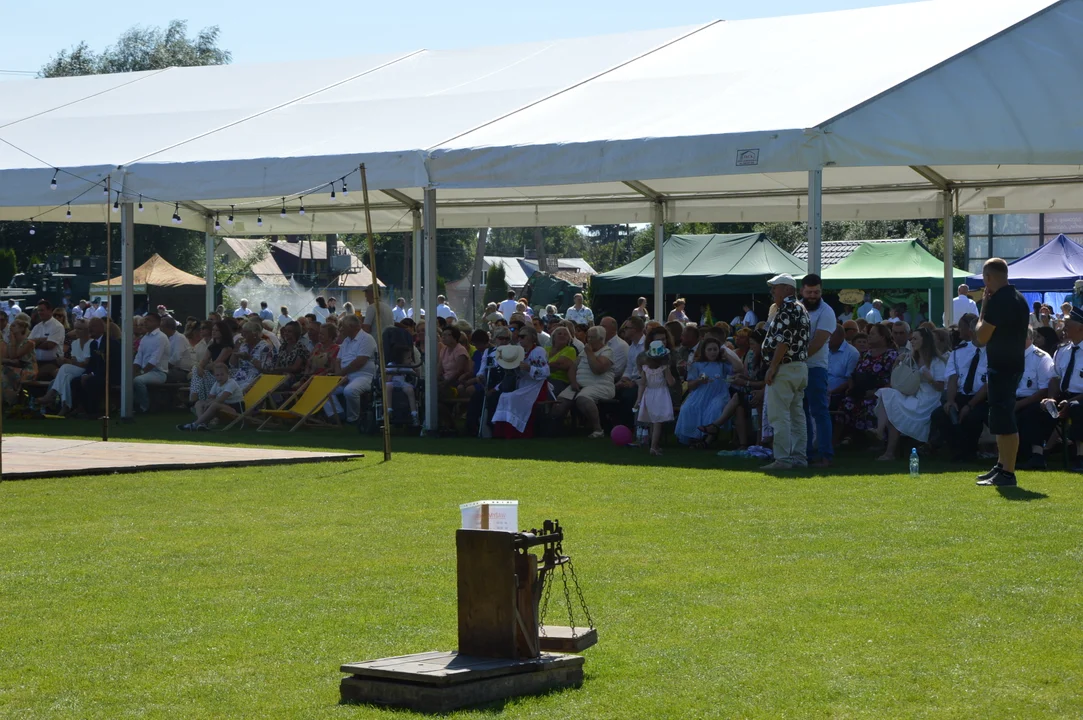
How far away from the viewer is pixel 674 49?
16.9m

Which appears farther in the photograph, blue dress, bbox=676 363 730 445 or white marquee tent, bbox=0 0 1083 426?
blue dress, bbox=676 363 730 445

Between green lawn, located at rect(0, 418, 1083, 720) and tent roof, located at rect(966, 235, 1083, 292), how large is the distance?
17.1 meters

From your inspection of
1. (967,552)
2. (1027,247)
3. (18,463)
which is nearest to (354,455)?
(18,463)

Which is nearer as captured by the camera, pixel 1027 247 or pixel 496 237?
pixel 1027 247

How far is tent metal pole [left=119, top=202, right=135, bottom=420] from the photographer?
15.7 meters

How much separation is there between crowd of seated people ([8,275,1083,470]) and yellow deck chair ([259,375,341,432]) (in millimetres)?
285

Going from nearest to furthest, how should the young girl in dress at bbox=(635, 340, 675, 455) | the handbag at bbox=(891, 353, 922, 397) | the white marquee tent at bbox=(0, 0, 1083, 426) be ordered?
1. the handbag at bbox=(891, 353, 922, 397)
2. the white marquee tent at bbox=(0, 0, 1083, 426)
3. the young girl in dress at bbox=(635, 340, 675, 455)

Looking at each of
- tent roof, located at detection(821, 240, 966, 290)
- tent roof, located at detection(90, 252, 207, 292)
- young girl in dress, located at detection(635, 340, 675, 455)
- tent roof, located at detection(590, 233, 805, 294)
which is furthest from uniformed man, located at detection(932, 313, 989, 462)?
tent roof, located at detection(90, 252, 207, 292)

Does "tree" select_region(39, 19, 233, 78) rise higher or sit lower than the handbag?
higher

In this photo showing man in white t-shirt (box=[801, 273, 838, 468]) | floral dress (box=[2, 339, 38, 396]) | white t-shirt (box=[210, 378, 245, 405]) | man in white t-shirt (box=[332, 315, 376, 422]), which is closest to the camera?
man in white t-shirt (box=[801, 273, 838, 468])

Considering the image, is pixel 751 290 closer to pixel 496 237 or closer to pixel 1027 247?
pixel 1027 247

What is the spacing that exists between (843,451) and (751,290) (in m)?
16.4

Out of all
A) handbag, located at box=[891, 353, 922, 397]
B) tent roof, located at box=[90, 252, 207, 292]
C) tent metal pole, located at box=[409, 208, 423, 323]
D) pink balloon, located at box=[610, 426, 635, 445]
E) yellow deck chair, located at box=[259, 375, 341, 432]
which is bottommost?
pink balloon, located at box=[610, 426, 635, 445]

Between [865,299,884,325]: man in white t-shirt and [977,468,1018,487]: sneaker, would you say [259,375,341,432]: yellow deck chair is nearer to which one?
[977,468,1018,487]: sneaker
